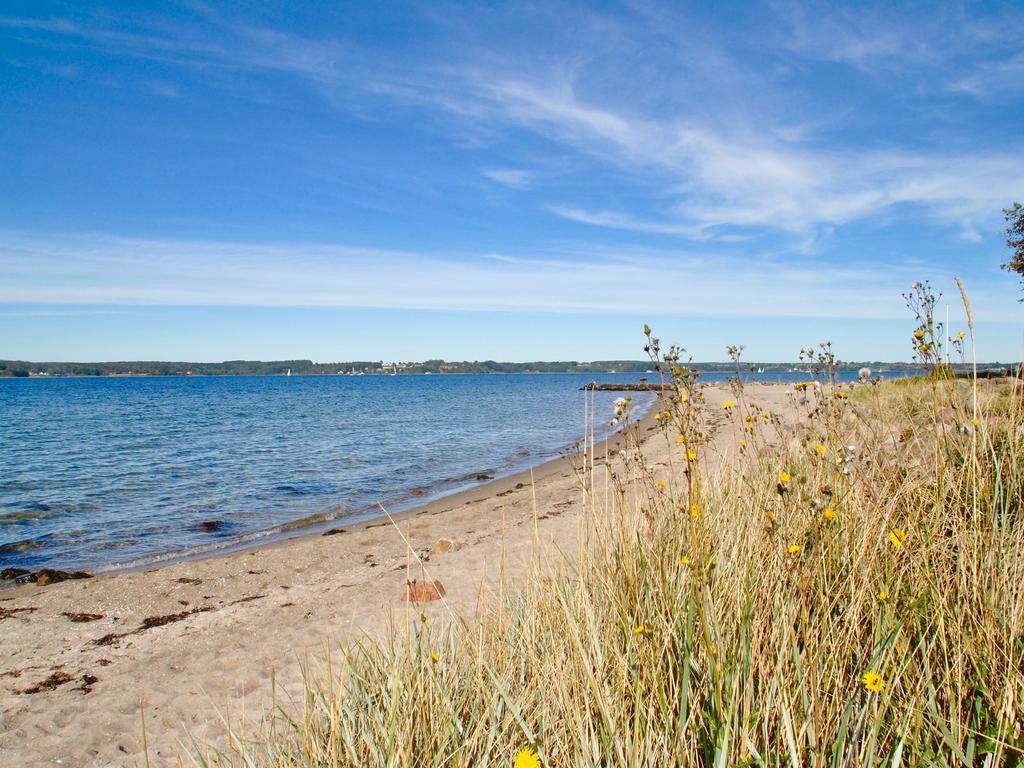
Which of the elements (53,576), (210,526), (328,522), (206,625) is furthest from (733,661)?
(210,526)

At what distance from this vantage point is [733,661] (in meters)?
2.08

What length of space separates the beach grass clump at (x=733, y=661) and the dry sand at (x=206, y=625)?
1.08 ft

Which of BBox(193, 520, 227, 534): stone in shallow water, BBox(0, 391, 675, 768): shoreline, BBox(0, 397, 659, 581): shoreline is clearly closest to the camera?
BBox(0, 391, 675, 768): shoreline

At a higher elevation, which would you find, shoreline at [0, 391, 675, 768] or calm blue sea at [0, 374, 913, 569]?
shoreline at [0, 391, 675, 768]

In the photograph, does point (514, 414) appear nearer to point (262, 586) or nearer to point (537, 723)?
point (262, 586)

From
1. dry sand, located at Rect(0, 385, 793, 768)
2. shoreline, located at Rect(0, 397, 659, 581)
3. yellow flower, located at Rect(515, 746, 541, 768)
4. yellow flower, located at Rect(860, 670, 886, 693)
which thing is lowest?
shoreline, located at Rect(0, 397, 659, 581)

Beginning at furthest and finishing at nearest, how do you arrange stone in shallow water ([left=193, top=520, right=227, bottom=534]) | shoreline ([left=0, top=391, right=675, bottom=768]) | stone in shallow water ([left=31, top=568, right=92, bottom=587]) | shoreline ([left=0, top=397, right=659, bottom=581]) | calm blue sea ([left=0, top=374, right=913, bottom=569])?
stone in shallow water ([left=193, top=520, right=227, bottom=534]), calm blue sea ([left=0, top=374, right=913, bottom=569]), shoreline ([left=0, top=397, right=659, bottom=581]), stone in shallow water ([left=31, top=568, right=92, bottom=587]), shoreline ([left=0, top=391, right=675, bottom=768])

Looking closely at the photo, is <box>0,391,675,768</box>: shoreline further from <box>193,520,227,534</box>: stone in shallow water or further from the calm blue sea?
the calm blue sea

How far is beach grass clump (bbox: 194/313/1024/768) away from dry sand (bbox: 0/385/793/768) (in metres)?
0.33

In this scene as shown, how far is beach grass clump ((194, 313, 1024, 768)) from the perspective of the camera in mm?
1904

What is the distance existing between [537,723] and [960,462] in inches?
137

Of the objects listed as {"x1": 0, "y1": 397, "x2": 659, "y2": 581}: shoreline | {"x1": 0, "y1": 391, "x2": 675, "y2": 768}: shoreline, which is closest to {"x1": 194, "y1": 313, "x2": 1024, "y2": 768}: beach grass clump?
{"x1": 0, "y1": 391, "x2": 675, "y2": 768}: shoreline

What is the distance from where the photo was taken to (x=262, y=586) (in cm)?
745

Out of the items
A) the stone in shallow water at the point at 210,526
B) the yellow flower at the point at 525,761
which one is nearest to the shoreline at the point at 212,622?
the yellow flower at the point at 525,761
